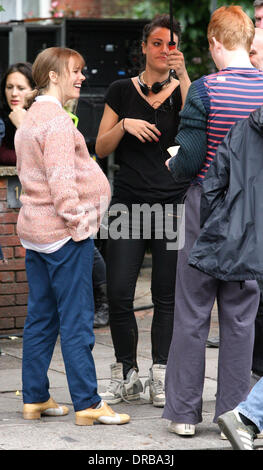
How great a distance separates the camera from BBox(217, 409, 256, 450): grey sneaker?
4.18 metres

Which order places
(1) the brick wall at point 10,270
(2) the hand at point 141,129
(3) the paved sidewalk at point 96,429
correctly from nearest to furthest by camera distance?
(3) the paved sidewalk at point 96,429, (2) the hand at point 141,129, (1) the brick wall at point 10,270

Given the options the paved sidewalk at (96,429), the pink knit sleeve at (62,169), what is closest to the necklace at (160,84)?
the pink knit sleeve at (62,169)

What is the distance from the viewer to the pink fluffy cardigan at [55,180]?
14.9 ft

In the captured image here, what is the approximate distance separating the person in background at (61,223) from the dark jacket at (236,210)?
618 millimetres

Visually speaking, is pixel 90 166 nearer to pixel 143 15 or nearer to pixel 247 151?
pixel 247 151

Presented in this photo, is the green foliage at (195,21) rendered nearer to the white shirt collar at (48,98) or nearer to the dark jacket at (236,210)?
the white shirt collar at (48,98)

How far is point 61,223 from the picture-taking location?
15.2ft

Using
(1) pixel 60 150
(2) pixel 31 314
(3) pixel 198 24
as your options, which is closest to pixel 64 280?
(2) pixel 31 314

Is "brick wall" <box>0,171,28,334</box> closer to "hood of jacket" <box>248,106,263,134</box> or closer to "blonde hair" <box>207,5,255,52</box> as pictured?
"blonde hair" <box>207,5,255,52</box>

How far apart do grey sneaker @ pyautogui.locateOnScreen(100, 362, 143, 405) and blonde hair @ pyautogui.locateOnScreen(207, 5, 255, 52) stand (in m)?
Result: 1.84

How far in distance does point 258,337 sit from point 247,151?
137 centimetres

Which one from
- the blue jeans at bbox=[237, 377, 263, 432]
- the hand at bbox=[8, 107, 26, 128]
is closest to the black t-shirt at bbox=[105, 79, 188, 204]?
the blue jeans at bbox=[237, 377, 263, 432]

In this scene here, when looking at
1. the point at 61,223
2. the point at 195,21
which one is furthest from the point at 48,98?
the point at 195,21

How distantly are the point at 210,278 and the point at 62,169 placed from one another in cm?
83
